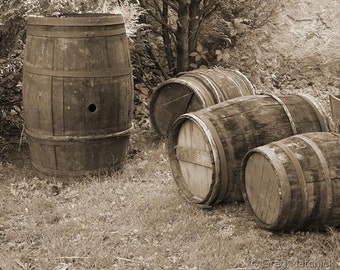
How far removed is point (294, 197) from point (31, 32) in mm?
2769

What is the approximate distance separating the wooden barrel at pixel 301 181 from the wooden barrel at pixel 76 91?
5.57 ft

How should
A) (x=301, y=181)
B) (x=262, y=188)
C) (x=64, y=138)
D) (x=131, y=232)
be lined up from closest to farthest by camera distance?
1. (x=301, y=181)
2. (x=262, y=188)
3. (x=131, y=232)
4. (x=64, y=138)

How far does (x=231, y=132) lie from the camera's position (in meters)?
4.45

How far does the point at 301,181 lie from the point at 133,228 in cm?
130

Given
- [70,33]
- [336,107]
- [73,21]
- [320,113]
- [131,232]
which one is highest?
[73,21]

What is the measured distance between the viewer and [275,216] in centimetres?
398

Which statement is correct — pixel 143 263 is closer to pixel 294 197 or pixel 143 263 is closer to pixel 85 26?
pixel 294 197

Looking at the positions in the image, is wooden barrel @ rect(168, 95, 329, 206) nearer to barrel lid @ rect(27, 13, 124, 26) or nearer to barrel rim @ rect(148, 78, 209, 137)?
barrel rim @ rect(148, 78, 209, 137)

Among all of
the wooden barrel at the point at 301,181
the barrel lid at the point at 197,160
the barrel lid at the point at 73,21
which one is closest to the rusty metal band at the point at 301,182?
the wooden barrel at the point at 301,181

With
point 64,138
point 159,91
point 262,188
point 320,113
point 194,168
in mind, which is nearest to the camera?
point 262,188

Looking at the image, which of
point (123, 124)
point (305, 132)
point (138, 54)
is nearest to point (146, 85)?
point (138, 54)

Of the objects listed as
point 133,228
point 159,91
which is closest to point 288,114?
point 133,228

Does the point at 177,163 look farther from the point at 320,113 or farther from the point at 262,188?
the point at 320,113

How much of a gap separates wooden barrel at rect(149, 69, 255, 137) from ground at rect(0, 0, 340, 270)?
327 millimetres
